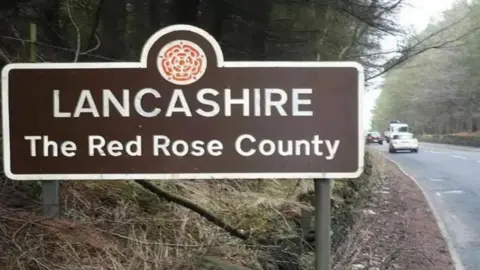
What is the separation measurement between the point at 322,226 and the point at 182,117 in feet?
2.52

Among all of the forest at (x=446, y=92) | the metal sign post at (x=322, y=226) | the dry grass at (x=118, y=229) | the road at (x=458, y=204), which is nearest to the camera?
the metal sign post at (x=322, y=226)

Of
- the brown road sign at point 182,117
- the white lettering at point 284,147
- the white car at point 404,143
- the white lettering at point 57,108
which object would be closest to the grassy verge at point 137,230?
the brown road sign at point 182,117

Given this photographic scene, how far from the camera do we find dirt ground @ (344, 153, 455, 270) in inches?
286

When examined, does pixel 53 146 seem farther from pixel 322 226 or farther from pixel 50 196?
pixel 322 226

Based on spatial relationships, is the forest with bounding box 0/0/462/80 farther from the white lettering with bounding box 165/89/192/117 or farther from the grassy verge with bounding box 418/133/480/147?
the grassy verge with bounding box 418/133/480/147

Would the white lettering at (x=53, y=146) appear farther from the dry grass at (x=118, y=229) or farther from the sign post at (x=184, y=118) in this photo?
the dry grass at (x=118, y=229)

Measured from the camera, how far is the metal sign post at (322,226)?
103 inches

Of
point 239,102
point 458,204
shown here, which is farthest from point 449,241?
point 239,102

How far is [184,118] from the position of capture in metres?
2.68

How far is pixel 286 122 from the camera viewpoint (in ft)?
8.68

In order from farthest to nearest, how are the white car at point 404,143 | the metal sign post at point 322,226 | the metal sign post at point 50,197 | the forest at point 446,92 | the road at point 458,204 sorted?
1. the forest at point 446,92
2. the white car at point 404,143
3. the road at point 458,204
4. the metal sign post at point 50,197
5. the metal sign post at point 322,226

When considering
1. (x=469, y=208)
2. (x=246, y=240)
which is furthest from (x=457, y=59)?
(x=246, y=240)

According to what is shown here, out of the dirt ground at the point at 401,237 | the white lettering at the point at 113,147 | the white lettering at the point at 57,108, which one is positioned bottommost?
the dirt ground at the point at 401,237

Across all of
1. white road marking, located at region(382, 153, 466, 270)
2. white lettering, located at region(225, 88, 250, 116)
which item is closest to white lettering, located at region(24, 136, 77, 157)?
white lettering, located at region(225, 88, 250, 116)
